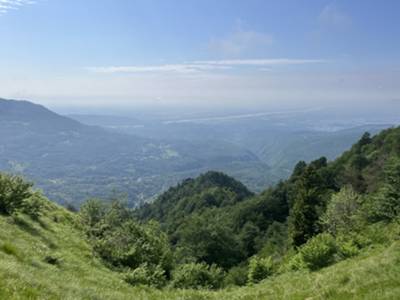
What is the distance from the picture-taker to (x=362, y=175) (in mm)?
81562

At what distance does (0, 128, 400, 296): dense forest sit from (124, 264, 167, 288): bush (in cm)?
4

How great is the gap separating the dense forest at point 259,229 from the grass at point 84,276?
947 millimetres

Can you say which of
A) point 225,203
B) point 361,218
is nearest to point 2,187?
point 361,218

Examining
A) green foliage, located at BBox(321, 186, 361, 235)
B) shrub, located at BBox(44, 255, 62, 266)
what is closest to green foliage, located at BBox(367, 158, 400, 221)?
green foliage, located at BBox(321, 186, 361, 235)

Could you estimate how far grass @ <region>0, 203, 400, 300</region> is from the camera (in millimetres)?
8719

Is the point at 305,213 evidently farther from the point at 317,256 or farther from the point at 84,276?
the point at 84,276

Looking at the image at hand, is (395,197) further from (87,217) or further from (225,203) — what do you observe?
(225,203)

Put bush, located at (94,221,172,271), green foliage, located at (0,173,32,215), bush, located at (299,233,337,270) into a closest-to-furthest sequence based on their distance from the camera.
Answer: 1. bush, located at (299,233,337,270)
2. green foliage, located at (0,173,32,215)
3. bush, located at (94,221,172,271)

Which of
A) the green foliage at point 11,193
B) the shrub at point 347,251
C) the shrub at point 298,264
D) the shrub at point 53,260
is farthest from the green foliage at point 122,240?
the shrub at point 347,251

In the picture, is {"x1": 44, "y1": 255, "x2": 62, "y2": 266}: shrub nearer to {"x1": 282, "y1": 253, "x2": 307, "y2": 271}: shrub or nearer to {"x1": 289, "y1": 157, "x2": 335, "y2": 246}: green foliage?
{"x1": 282, "y1": 253, "x2": 307, "y2": 271}: shrub

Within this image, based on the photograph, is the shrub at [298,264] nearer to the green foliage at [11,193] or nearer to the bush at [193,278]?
the bush at [193,278]

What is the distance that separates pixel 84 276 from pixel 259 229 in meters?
85.8

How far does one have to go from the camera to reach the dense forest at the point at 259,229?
64.6 feet

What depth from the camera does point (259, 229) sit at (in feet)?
319
